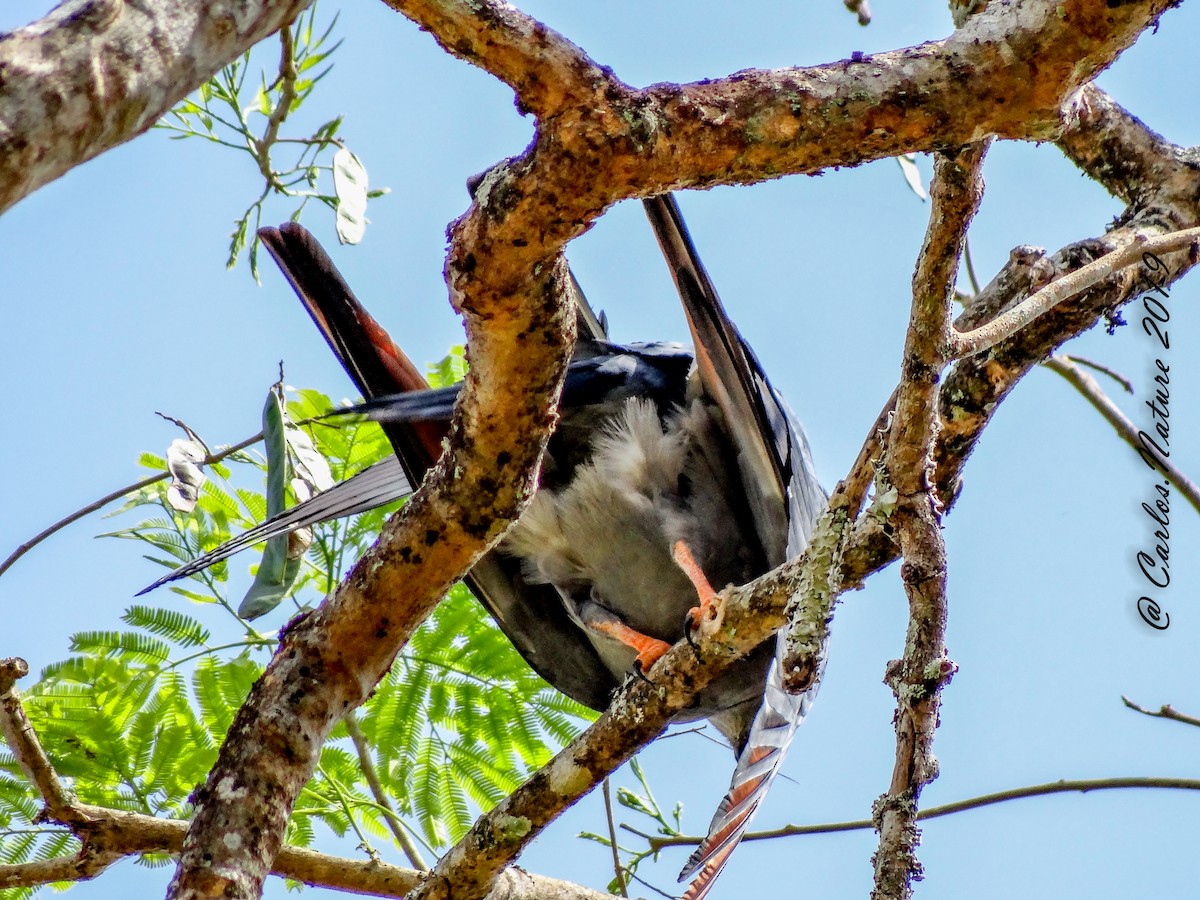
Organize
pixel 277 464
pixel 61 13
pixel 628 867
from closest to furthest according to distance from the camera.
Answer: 1. pixel 61 13
2. pixel 277 464
3. pixel 628 867

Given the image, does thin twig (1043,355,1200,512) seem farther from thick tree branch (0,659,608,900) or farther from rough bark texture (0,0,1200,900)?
thick tree branch (0,659,608,900)

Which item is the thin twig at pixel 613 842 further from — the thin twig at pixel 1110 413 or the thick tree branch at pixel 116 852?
the thin twig at pixel 1110 413

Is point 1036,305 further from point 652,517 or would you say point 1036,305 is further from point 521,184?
point 652,517

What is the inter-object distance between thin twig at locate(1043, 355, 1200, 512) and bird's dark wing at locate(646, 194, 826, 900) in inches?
36.0

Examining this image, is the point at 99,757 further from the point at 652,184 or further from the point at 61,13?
the point at 61,13

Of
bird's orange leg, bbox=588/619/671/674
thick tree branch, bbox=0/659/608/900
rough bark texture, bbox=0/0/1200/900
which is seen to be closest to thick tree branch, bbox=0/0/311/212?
rough bark texture, bbox=0/0/1200/900

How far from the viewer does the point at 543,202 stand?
1952 millimetres

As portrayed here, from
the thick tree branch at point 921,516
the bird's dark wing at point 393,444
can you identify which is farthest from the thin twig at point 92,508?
the thick tree branch at point 921,516

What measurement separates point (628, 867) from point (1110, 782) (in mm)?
1503

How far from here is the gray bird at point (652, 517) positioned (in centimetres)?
371

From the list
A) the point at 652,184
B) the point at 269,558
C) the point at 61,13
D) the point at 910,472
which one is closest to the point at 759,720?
the point at 269,558

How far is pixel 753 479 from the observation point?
391 centimetres

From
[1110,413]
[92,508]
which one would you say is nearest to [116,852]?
[92,508]

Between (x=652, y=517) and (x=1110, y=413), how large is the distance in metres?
1.60
